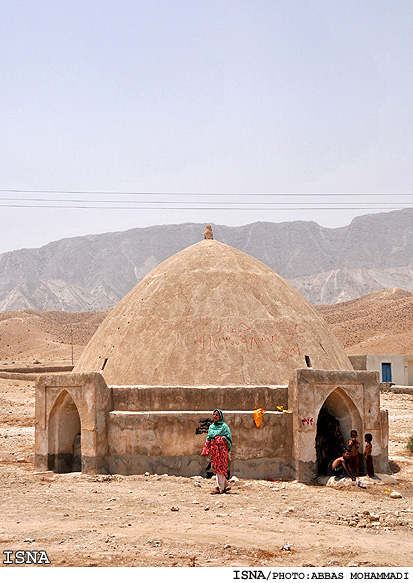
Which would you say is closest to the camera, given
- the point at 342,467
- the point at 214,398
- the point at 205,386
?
the point at 342,467

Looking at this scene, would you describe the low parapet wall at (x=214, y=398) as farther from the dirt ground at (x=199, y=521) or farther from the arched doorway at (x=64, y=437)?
the arched doorway at (x=64, y=437)

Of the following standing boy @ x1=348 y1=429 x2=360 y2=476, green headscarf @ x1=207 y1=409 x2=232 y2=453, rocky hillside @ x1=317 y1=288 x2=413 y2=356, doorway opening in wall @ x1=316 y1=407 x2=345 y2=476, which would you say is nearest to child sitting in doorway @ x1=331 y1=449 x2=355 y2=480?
standing boy @ x1=348 y1=429 x2=360 y2=476

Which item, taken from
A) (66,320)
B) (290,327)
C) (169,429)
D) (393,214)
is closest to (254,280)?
(290,327)

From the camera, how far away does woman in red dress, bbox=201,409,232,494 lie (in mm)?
9414

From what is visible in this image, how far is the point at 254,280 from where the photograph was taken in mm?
13195

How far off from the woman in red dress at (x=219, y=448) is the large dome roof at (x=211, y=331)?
159cm

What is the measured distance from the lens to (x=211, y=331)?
12047 millimetres

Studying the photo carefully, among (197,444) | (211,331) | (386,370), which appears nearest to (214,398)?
(197,444)

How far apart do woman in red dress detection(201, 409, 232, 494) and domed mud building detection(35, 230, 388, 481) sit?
91 centimetres

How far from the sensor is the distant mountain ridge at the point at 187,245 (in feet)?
414

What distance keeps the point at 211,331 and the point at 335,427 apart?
2.80 metres

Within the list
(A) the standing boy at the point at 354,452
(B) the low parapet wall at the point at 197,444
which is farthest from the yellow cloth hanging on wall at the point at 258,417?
(A) the standing boy at the point at 354,452

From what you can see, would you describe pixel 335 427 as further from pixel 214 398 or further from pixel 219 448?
pixel 219 448
